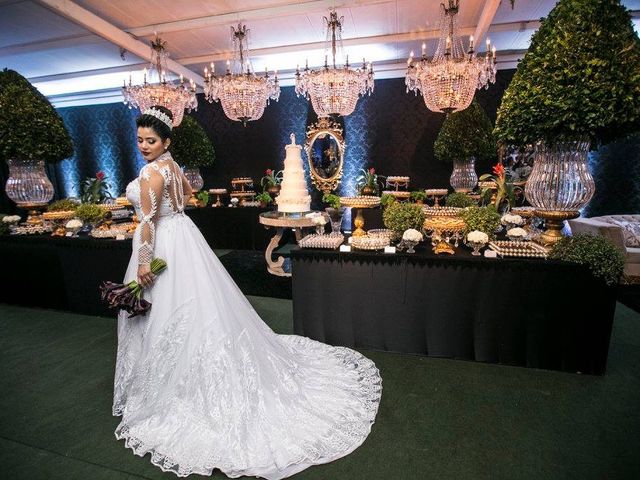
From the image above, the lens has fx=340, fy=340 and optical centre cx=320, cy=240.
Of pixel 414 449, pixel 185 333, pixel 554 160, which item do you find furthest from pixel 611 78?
pixel 185 333

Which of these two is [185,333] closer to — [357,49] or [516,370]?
[516,370]

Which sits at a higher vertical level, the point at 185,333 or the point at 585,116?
the point at 585,116

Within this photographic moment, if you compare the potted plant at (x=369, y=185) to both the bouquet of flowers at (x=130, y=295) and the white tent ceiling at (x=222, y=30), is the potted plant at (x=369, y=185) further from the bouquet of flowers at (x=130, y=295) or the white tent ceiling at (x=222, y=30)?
the bouquet of flowers at (x=130, y=295)

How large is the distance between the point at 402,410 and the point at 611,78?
2954 mm

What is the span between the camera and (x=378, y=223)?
6996mm

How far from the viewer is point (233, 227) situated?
803 cm

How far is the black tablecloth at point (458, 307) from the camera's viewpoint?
9.45ft

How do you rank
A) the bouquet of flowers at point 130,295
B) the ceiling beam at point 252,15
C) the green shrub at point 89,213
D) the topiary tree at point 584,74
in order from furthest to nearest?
the ceiling beam at point 252,15
the green shrub at point 89,213
the topiary tree at point 584,74
the bouquet of flowers at point 130,295

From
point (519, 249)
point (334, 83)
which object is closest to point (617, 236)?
point (519, 249)

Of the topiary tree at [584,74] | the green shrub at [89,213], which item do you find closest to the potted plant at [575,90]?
the topiary tree at [584,74]

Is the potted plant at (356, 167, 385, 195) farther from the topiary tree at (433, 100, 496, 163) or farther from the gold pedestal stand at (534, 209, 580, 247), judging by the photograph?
the gold pedestal stand at (534, 209, 580, 247)

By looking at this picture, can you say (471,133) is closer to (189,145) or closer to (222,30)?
(222,30)

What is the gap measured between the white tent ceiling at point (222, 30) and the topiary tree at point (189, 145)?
3.85 feet

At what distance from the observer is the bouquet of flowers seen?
2.24 m
